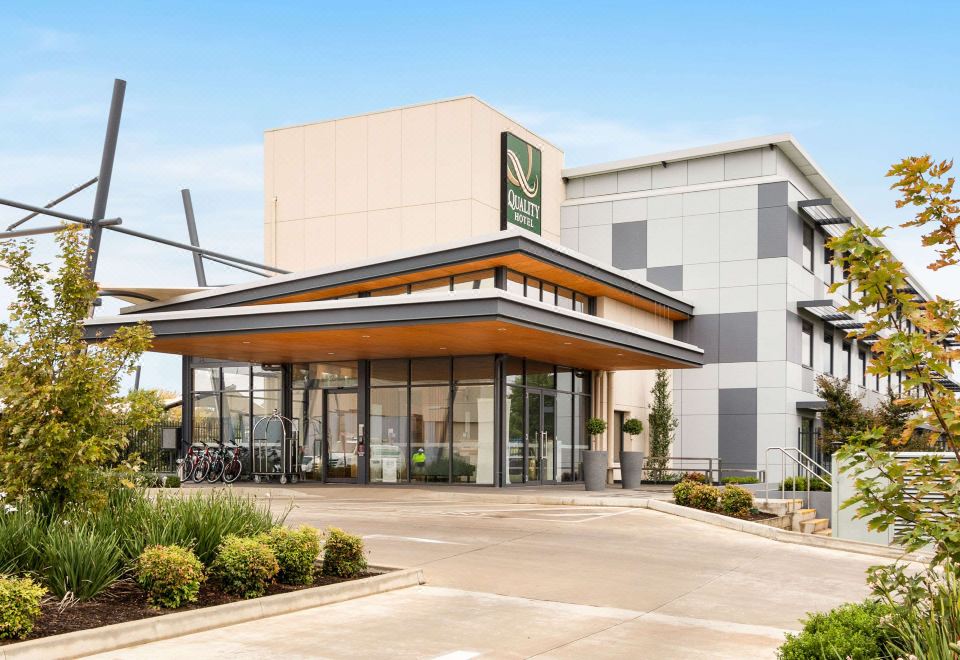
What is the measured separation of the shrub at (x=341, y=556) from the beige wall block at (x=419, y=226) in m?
22.2

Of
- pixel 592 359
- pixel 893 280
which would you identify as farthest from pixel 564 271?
pixel 893 280

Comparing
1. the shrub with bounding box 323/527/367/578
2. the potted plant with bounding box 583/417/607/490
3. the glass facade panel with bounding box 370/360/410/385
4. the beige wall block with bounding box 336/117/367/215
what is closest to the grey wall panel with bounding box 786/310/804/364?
the potted plant with bounding box 583/417/607/490

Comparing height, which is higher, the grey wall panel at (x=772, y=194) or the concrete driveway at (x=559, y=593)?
the grey wall panel at (x=772, y=194)

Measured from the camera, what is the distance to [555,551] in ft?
46.2

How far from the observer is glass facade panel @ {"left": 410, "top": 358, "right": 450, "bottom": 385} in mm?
25938

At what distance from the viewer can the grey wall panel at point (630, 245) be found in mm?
35438

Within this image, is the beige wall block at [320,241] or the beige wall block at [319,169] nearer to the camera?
the beige wall block at [320,241]

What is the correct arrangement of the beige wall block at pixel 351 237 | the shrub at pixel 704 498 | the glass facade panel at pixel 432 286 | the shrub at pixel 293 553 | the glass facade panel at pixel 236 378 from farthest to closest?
the beige wall block at pixel 351 237 < the glass facade panel at pixel 236 378 < the glass facade panel at pixel 432 286 < the shrub at pixel 704 498 < the shrub at pixel 293 553

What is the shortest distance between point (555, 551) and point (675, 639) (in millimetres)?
5137

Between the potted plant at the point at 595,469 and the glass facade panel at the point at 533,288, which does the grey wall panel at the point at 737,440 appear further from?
the glass facade panel at the point at 533,288

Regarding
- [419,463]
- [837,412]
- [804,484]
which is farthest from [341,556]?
[837,412]

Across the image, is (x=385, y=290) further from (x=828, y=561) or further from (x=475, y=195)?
(x=828, y=561)

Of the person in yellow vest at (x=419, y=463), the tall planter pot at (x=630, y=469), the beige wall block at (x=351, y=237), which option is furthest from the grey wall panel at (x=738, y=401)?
the beige wall block at (x=351, y=237)

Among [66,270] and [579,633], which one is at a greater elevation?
[66,270]
